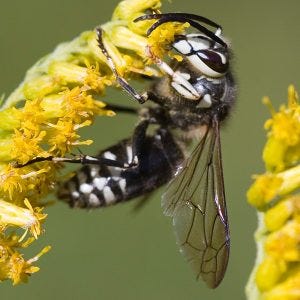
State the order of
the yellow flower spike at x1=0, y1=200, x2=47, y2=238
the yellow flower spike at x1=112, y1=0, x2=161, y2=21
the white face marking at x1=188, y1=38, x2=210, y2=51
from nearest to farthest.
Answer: the yellow flower spike at x1=0, y1=200, x2=47, y2=238
the yellow flower spike at x1=112, y1=0, x2=161, y2=21
the white face marking at x1=188, y1=38, x2=210, y2=51

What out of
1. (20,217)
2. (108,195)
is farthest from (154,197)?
(20,217)

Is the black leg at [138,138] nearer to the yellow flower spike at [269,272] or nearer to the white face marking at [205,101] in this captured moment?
the white face marking at [205,101]

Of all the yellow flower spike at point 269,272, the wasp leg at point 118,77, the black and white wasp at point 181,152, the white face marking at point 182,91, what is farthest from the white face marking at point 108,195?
the yellow flower spike at point 269,272

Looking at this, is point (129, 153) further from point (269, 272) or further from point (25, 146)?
point (269, 272)

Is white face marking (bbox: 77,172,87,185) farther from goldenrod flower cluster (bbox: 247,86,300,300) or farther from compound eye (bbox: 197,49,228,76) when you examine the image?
goldenrod flower cluster (bbox: 247,86,300,300)

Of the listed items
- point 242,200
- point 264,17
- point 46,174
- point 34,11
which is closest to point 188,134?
point 46,174

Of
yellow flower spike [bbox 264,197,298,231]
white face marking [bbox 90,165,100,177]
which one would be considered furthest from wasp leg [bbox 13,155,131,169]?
yellow flower spike [bbox 264,197,298,231]

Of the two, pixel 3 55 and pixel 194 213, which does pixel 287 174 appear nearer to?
pixel 194 213
